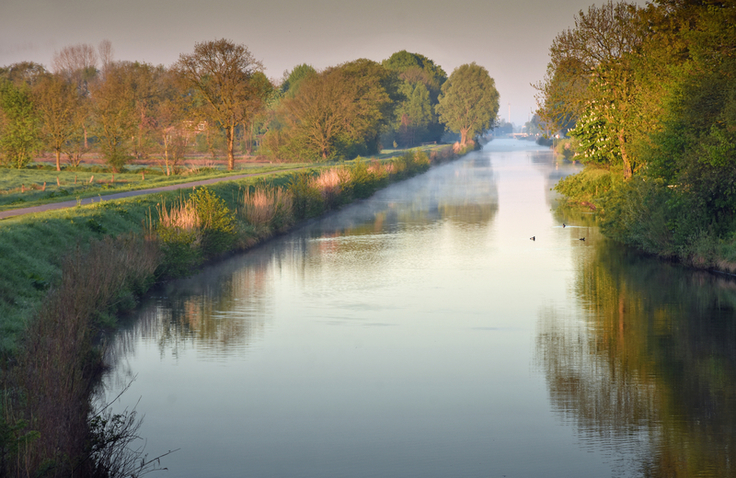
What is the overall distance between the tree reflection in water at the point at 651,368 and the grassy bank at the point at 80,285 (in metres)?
5.84

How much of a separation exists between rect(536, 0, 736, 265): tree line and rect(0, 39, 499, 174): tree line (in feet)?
95.6

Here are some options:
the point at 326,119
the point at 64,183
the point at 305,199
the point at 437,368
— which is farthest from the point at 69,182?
the point at 437,368

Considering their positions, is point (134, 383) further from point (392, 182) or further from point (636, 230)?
point (392, 182)

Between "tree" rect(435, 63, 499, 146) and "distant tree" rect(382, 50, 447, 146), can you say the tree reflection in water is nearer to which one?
"distant tree" rect(382, 50, 447, 146)

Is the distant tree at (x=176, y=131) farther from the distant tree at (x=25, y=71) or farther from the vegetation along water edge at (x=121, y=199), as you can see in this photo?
the distant tree at (x=25, y=71)

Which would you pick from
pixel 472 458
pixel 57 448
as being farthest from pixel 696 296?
pixel 57 448

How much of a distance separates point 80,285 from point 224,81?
1791 inches

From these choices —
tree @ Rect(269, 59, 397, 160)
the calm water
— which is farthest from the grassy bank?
tree @ Rect(269, 59, 397, 160)

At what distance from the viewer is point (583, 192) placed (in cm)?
3603

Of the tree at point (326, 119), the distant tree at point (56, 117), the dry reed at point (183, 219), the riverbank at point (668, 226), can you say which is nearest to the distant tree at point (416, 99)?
the tree at point (326, 119)

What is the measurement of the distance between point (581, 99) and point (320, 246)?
14.7m

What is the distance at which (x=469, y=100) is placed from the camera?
126500 millimetres

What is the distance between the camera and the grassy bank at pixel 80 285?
688 cm

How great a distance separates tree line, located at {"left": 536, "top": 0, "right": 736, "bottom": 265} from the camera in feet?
66.0
